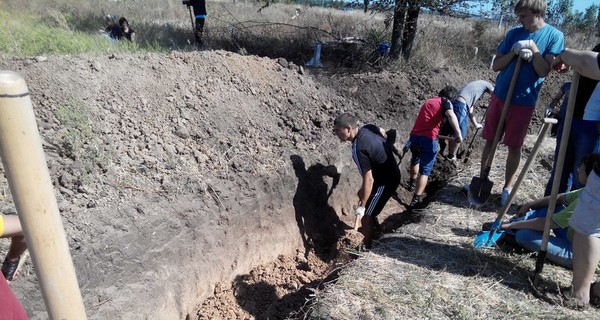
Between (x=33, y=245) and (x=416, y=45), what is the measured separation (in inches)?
441

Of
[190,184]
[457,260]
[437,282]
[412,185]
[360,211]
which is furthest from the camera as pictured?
[412,185]

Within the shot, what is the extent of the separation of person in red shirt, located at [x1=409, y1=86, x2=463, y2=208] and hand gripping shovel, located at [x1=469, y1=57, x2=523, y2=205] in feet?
2.66

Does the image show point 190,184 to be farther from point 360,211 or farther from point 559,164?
point 559,164

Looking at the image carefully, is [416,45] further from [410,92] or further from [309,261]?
[309,261]

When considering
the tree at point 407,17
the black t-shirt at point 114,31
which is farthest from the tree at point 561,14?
the black t-shirt at point 114,31

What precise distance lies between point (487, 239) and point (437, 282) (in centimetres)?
77

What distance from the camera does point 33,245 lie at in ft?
3.62

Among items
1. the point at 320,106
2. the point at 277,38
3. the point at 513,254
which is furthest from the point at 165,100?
the point at 277,38

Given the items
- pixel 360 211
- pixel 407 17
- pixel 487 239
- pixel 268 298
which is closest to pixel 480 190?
pixel 487 239

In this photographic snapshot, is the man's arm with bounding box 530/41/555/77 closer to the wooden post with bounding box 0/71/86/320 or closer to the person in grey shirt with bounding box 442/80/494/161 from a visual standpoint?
the person in grey shirt with bounding box 442/80/494/161

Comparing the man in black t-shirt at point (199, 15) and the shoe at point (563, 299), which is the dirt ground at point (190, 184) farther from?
the man in black t-shirt at point (199, 15)

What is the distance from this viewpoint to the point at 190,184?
428 centimetres

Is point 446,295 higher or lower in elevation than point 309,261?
higher

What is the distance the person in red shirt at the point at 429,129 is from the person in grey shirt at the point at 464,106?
474 mm
